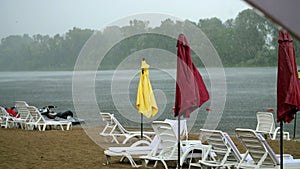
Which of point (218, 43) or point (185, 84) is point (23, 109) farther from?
point (218, 43)

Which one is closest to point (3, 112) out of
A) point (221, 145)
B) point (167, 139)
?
point (167, 139)

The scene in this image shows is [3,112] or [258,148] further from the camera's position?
[3,112]

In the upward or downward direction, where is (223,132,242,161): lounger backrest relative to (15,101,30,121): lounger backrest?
upward

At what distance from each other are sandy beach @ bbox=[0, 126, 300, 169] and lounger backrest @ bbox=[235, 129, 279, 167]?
6.95ft

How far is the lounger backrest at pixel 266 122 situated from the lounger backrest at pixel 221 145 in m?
4.75

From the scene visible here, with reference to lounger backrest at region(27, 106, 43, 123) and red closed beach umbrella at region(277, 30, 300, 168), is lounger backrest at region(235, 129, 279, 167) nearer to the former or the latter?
red closed beach umbrella at region(277, 30, 300, 168)

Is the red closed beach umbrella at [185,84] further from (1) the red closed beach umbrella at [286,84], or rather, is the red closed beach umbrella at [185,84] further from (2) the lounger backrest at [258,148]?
(1) the red closed beach umbrella at [286,84]

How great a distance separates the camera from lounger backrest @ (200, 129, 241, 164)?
24.1 ft

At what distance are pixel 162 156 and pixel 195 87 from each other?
3.63 feet

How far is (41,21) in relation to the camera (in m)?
69.3

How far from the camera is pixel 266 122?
12.5 m

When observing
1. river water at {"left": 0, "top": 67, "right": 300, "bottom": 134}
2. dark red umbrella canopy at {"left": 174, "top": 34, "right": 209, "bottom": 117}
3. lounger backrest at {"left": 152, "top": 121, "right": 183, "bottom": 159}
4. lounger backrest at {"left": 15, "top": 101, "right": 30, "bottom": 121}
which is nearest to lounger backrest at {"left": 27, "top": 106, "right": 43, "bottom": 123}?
lounger backrest at {"left": 15, "top": 101, "right": 30, "bottom": 121}

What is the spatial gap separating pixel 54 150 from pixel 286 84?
18.7 ft

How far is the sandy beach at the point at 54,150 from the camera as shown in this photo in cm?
937
